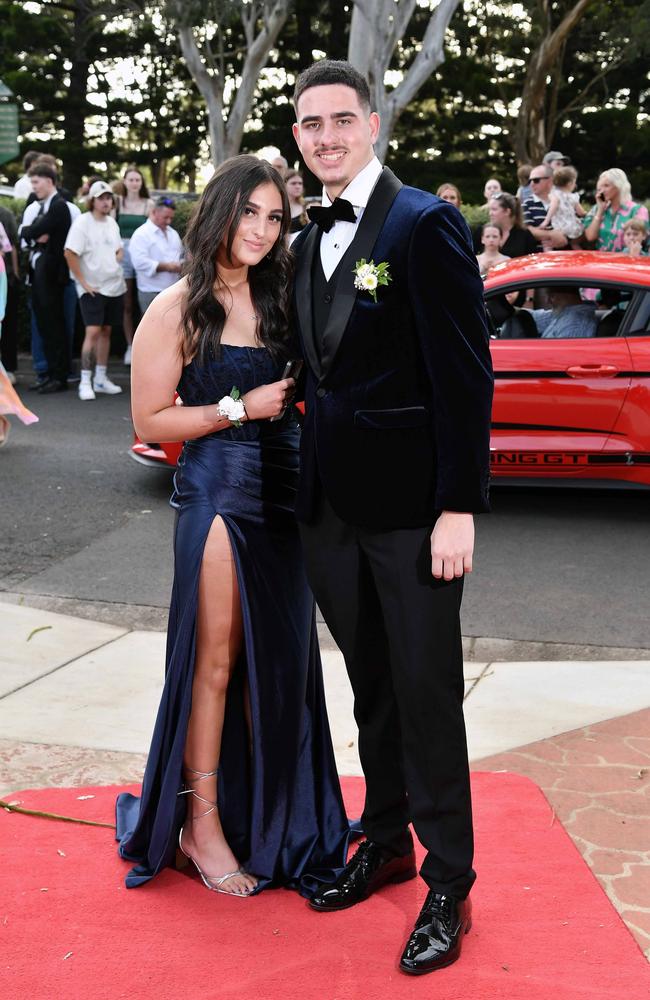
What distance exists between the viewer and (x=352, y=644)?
3.16 metres

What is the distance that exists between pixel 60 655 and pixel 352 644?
2511 mm

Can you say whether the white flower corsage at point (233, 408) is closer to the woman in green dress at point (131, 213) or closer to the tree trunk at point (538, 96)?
the woman in green dress at point (131, 213)

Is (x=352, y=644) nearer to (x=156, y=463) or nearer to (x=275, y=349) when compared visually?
(x=275, y=349)

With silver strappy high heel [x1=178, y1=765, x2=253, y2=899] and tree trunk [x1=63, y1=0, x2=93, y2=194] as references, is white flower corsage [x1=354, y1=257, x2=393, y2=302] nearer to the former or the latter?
silver strappy high heel [x1=178, y1=765, x2=253, y2=899]

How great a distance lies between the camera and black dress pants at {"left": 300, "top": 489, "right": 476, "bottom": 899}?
2.96 metres

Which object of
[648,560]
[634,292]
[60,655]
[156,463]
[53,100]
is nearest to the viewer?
[60,655]

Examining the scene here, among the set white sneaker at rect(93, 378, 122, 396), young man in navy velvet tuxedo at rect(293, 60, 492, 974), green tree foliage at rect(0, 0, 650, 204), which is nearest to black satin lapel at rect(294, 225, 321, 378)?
young man in navy velvet tuxedo at rect(293, 60, 492, 974)

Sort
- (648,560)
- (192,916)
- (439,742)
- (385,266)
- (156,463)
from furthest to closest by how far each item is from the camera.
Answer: (156,463), (648,560), (192,916), (439,742), (385,266)

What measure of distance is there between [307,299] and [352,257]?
0.19 metres

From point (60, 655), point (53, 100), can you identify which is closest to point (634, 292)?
point (60, 655)

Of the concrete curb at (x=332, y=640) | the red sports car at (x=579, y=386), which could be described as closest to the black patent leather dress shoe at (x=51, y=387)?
the red sports car at (x=579, y=386)

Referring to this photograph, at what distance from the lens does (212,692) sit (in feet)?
11.0

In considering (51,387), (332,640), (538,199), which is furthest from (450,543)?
(51,387)

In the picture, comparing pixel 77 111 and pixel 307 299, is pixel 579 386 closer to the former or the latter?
pixel 307 299
